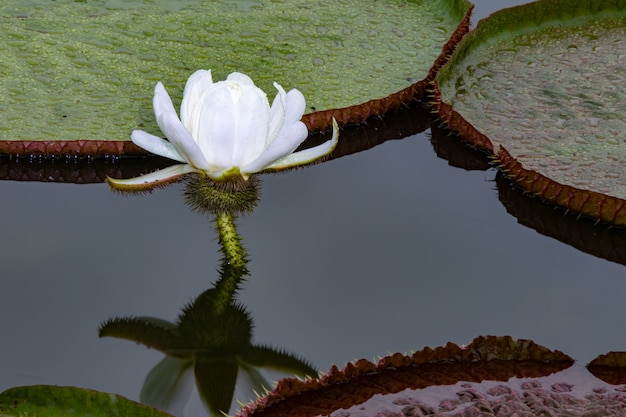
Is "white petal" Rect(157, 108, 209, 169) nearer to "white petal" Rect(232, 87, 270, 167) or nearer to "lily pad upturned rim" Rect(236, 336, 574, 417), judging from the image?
"white petal" Rect(232, 87, 270, 167)

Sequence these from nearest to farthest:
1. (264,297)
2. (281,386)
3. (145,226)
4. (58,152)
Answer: (281,386), (264,297), (145,226), (58,152)

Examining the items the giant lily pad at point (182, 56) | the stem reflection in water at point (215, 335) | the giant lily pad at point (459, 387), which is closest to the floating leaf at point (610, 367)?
the giant lily pad at point (459, 387)

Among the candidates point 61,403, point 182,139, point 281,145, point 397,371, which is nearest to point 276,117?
point 281,145

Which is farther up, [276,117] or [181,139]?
[276,117]

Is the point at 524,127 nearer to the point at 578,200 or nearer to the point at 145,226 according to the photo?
the point at 578,200

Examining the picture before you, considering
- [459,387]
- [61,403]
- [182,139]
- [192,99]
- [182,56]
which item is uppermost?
[182,56]

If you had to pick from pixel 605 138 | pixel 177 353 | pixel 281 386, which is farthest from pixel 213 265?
pixel 605 138

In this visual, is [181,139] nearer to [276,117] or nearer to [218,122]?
[218,122]
